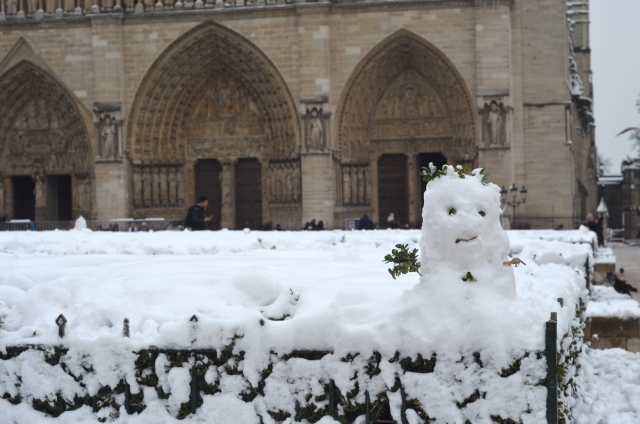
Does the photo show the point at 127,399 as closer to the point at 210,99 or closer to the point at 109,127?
the point at 109,127

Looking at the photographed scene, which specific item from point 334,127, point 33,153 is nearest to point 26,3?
point 33,153

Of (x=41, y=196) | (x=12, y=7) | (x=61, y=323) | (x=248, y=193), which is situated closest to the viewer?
(x=61, y=323)

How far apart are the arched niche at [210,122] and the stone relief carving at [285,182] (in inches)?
1.2

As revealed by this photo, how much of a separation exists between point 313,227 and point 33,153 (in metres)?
10.6

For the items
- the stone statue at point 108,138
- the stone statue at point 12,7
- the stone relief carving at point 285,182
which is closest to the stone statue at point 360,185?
the stone relief carving at point 285,182

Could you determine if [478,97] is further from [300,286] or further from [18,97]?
[300,286]

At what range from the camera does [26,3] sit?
27734 millimetres

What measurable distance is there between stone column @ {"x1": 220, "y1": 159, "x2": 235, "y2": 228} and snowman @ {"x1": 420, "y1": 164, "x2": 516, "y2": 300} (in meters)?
24.1

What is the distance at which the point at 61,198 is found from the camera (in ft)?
98.4

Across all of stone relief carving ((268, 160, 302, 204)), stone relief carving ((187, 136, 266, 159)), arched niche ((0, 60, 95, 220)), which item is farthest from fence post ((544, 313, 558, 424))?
→ arched niche ((0, 60, 95, 220))

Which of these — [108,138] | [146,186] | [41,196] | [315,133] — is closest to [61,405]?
[315,133]

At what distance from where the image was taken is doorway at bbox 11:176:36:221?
29.6 meters

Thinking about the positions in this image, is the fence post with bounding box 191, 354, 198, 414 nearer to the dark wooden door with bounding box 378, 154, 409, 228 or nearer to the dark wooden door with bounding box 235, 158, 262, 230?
the dark wooden door with bounding box 378, 154, 409, 228

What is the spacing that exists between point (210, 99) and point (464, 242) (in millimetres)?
24799
